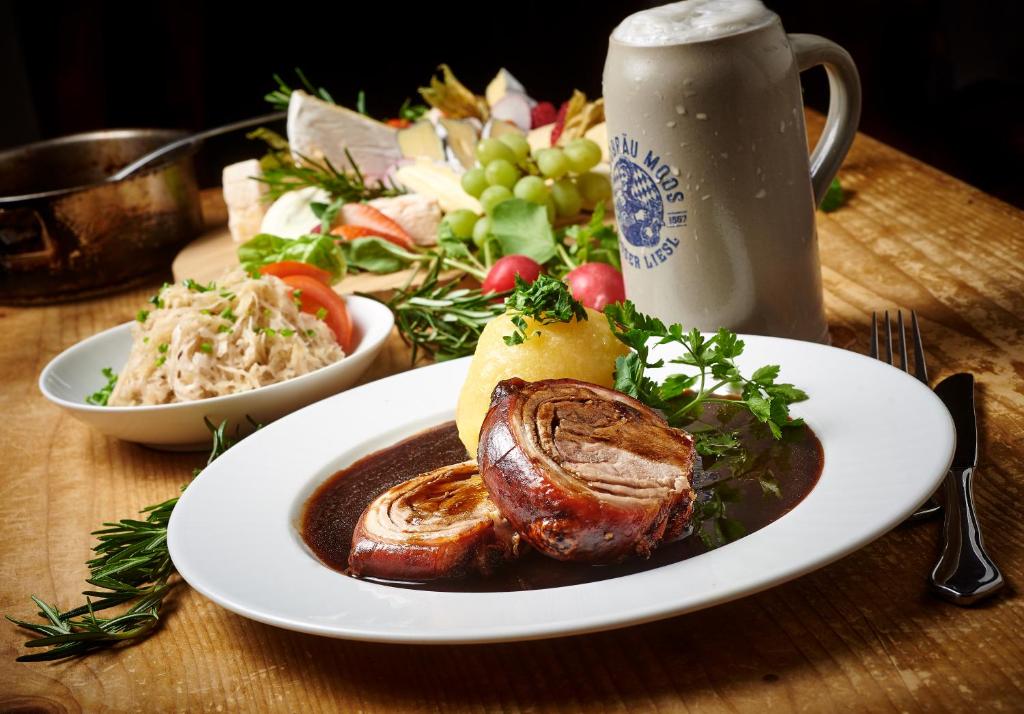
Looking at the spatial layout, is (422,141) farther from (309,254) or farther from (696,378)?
(696,378)

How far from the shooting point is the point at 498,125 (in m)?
2.86

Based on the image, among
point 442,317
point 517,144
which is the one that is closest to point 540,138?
point 517,144

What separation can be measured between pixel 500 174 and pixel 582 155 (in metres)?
0.20

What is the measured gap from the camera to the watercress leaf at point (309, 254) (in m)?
2.16

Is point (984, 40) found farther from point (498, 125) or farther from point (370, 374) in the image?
point (370, 374)

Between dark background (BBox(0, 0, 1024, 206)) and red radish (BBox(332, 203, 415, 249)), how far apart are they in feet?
6.52

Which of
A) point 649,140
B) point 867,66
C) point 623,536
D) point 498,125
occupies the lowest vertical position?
point 867,66

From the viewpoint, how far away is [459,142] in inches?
111

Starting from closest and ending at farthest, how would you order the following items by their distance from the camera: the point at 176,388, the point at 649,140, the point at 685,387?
the point at 685,387 → the point at 649,140 → the point at 176,388

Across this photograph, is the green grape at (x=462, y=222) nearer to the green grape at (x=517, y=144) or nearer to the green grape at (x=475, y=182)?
the green grape at (x=475, y=182)

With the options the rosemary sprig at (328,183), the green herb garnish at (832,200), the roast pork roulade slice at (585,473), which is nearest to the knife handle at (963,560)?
the roast pork roulade slice at (585,473)

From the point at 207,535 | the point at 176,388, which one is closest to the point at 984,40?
the point at 176,388

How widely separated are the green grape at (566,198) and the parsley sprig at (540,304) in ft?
3.86

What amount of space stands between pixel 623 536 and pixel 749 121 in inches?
27.4
